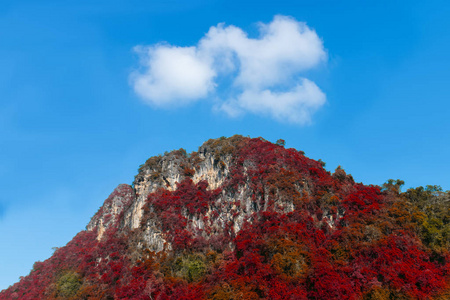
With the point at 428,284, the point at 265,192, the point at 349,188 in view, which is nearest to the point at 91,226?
the point at 265,192

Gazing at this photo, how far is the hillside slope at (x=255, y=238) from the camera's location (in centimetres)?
4050

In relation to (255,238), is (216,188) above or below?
above

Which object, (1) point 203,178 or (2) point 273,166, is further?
(1) point 203,178

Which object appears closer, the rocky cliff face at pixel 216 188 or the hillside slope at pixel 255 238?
the hillside slope at pixel 255 238

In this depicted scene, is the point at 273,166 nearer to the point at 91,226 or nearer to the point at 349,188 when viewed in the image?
the point at 349,188

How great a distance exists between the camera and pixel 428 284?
3772 cm

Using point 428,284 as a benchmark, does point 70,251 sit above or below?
above

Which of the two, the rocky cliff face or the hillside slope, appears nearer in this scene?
the hillside slope

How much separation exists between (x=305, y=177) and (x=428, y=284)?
23837mm

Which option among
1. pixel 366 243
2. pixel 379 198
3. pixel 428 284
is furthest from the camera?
pixel 379 198

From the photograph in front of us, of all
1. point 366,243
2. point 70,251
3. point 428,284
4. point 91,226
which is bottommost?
point 428,284

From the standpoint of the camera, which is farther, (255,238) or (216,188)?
(216,188)

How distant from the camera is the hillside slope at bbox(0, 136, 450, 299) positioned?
40.5 meters

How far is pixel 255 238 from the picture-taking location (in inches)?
1906
